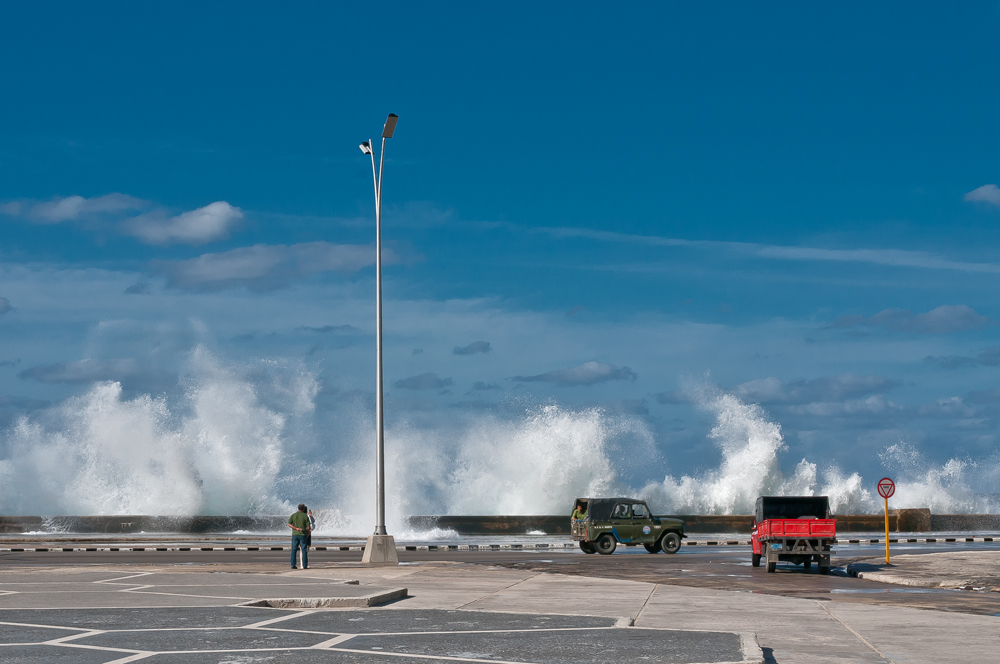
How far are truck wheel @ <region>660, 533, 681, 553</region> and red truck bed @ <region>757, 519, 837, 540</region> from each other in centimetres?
766

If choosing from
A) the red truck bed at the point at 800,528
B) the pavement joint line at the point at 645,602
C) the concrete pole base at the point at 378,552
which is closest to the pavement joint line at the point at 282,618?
the pavement joint line at the point at 645,602

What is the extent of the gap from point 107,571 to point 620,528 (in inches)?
596

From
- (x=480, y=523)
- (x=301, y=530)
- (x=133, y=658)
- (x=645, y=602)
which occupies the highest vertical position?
(x=301, y=530)

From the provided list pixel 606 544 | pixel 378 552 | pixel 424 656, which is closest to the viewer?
pixel 424 656

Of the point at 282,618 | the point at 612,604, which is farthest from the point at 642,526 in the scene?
the point at 282,618

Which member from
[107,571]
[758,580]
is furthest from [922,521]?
[107,571]

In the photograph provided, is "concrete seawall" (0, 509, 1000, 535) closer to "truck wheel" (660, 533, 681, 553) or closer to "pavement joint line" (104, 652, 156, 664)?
"truck wheel" (660, 533, 681, 553)

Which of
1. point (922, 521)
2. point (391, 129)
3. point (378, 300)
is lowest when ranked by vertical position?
point (922, 521)

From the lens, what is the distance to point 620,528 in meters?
30.5

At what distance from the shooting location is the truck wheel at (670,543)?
30.8 meters

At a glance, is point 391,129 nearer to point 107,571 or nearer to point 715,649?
point 107,571

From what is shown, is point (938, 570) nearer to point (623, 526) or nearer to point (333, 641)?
point (623, 526)

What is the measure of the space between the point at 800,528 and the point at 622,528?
7940 mm

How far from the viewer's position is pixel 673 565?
2469 cm
